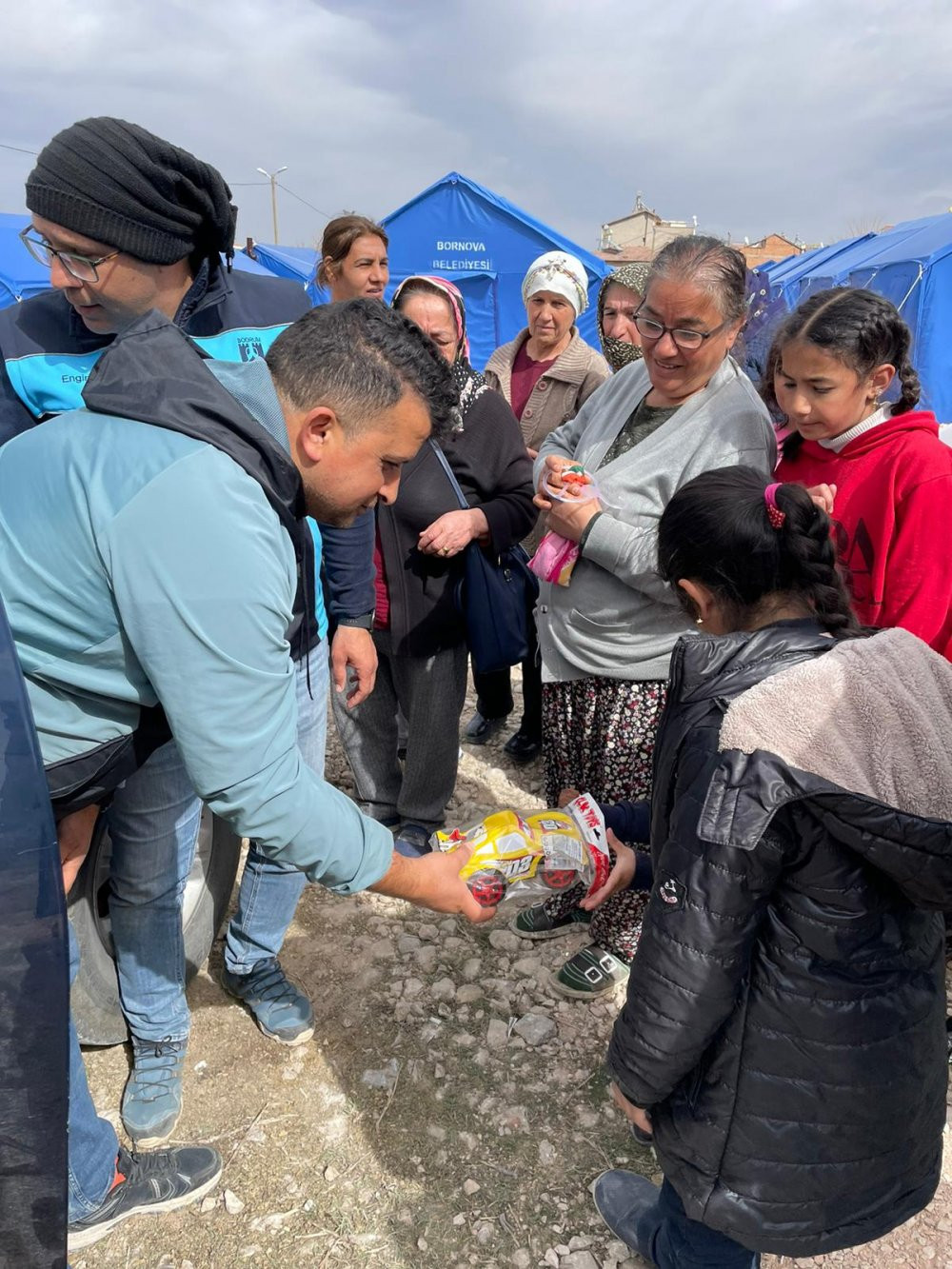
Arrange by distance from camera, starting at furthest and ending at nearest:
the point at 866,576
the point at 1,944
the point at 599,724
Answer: the point at 599,724, the point at 866,576, the point at 1,944

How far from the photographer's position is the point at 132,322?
72.1 inches

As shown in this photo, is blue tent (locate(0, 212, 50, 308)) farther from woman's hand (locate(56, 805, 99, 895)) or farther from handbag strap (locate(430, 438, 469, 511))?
woman's hand (locate(56, 805, 99, 895))

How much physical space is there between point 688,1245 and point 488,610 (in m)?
1.81

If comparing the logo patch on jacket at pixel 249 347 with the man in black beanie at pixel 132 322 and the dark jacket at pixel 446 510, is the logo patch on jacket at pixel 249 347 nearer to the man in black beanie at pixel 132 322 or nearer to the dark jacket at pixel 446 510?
the man in black beanie at pixel 132 322

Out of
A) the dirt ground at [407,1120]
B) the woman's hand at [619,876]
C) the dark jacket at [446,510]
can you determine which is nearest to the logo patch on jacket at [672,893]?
the woman's hand at [619,876]

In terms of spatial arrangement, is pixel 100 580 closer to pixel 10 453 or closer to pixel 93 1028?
pixel 10 453

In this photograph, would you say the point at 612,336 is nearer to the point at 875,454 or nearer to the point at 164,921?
the point at 875,454

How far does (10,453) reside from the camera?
4.25 feet

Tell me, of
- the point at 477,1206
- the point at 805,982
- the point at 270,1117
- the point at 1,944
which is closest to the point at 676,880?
the point at 805,982

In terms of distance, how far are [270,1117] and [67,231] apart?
2.14m

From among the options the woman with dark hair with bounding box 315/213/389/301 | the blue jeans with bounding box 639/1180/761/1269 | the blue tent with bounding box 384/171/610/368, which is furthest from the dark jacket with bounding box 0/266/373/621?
the blue tent with bounding box 384/171/610/368

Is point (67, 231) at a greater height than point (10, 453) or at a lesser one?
greater

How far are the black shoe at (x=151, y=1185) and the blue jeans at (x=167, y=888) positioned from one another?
29cm

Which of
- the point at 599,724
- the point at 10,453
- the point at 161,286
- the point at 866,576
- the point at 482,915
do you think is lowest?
the point at 482,915
